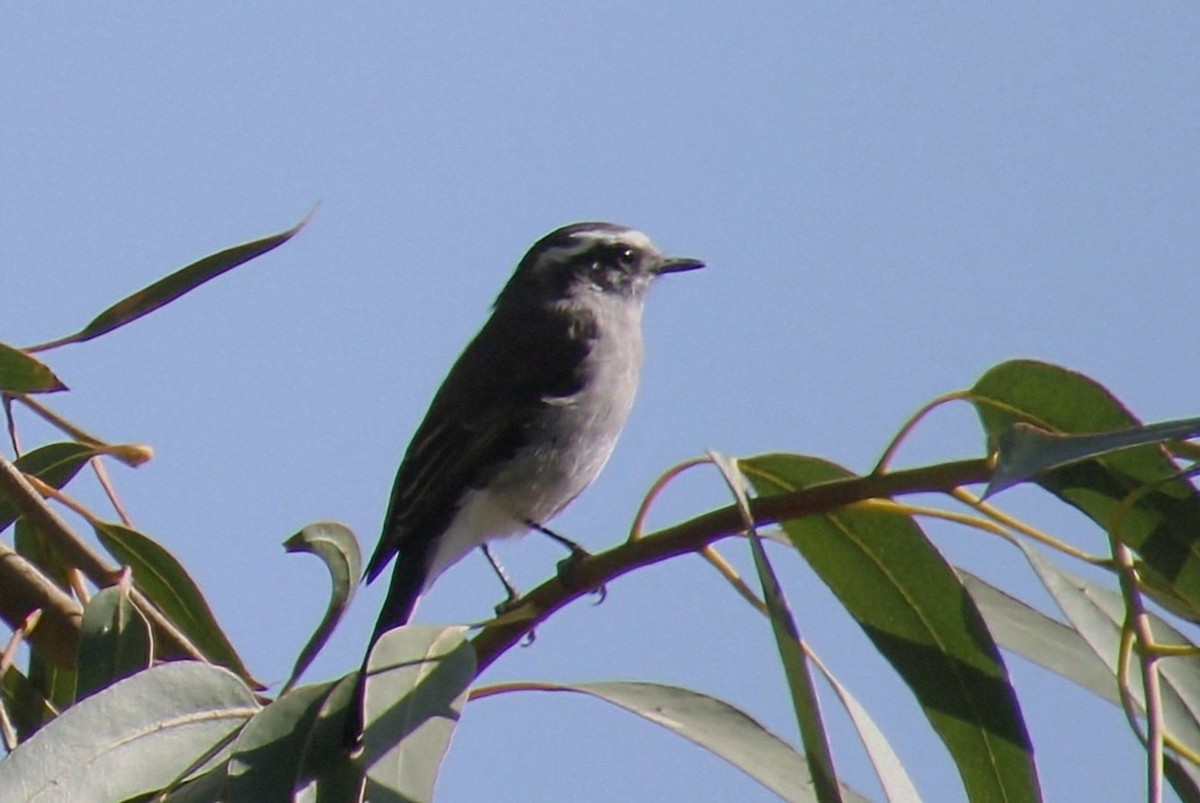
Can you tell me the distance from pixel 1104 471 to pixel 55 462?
4.31 feet

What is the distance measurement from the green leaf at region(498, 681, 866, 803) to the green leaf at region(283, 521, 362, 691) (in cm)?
38

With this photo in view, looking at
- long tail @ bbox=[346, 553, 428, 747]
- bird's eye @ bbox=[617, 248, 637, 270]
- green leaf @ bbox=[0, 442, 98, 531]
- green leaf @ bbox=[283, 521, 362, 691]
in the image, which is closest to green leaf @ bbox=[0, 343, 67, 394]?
green leaf @ bbox=[0, 442, 98, 531]

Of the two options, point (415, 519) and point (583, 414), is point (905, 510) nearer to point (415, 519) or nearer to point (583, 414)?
point (415, 519)

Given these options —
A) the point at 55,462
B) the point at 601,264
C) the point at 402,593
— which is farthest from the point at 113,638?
the point at 601,264

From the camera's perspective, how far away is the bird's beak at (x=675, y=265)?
4.20 meters

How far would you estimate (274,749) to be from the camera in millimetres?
1518

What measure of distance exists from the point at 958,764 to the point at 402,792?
2.03 feet

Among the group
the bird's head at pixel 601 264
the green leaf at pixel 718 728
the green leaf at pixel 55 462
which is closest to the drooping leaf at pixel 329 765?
the green leaf at pixel 718 728

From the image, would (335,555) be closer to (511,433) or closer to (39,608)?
(39,608)

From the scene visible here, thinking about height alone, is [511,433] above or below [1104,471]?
below

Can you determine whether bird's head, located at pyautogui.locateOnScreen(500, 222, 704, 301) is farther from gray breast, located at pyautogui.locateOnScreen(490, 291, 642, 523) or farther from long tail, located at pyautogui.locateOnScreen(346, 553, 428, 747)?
long tail, located at pyautogui.locateOnScreen(346, 553, 428, 747)

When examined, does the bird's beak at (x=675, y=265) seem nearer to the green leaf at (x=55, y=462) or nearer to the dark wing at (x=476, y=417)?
the dark wing at (x=476, y=417)

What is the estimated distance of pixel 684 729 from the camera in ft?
5.82

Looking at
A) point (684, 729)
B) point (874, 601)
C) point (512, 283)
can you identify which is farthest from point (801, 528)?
point (512, 283)
